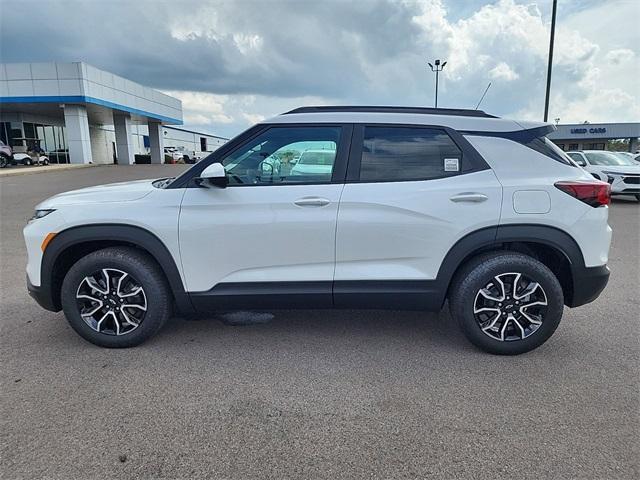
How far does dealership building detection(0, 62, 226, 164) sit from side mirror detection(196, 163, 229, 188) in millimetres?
28681

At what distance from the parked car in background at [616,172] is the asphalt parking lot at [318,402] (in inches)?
440

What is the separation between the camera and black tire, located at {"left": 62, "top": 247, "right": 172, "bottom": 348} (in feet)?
10.7

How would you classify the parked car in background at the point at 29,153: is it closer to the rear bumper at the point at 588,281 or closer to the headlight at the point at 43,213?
the headlight at the point at 43,213

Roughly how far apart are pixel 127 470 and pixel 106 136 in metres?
48.1

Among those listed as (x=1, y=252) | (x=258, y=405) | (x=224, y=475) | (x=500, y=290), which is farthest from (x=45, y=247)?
(x=1, y=252)

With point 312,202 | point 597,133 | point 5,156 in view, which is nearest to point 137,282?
point 312,202

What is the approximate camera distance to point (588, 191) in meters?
3.14

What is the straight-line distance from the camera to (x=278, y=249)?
3197 millimetres

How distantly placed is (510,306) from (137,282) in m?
2.91

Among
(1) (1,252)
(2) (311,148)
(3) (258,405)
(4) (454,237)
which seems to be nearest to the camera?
(3) (258,405)

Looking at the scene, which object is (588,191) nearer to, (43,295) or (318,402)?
(318,402)

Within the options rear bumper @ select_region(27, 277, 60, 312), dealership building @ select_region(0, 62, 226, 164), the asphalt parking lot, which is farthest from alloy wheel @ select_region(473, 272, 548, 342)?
dealership building @ select_region(0, 62, 226, 164)

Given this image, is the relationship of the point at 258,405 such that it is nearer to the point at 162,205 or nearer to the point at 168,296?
the point at 168,296

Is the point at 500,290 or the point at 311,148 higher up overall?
the point at 311,148
